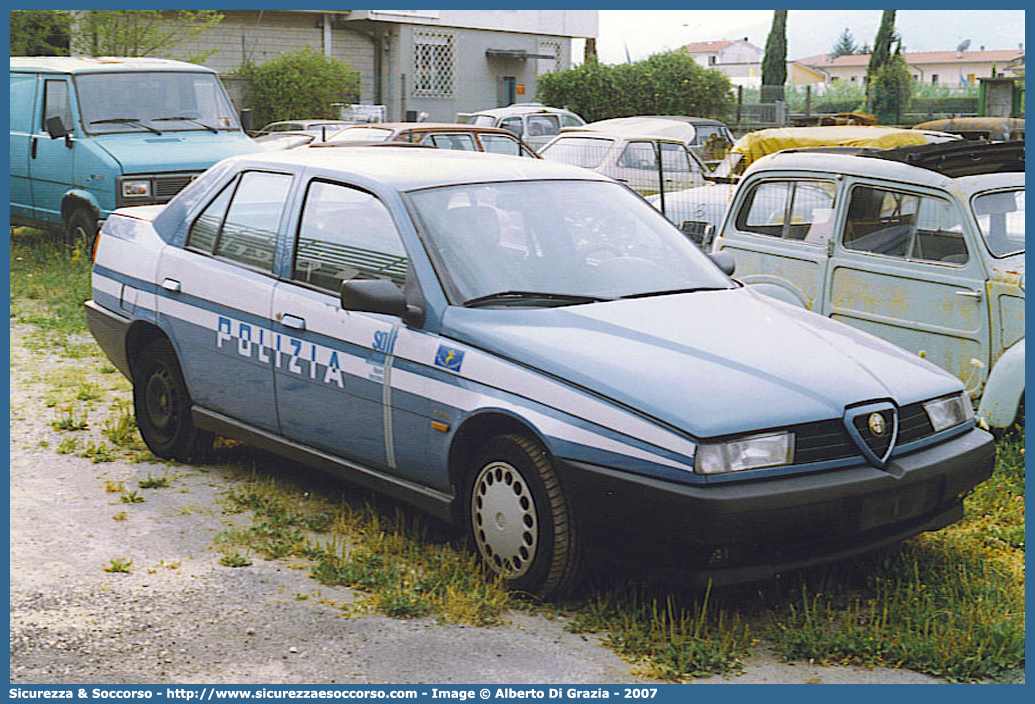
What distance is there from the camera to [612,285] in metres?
5.43

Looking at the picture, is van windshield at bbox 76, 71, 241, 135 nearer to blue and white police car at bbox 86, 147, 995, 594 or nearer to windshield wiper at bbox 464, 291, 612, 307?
blue and white police car at bbox 86, 147, 995, 594

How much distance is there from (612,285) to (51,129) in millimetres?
9635

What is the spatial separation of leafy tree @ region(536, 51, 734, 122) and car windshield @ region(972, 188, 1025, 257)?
3116cm

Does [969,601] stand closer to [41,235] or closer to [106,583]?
[106,583]

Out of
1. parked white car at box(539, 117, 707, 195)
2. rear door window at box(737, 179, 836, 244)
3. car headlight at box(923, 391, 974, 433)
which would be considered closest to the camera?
car headlight at box(923, 391, 974, 433)

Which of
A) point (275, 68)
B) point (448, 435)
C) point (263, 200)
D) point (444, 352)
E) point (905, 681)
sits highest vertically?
point (275, 68)

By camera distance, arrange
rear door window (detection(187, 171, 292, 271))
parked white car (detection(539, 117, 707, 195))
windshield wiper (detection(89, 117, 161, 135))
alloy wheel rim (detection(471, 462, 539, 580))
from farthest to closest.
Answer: parked white car (detection(539, 117, 707, 195)), windshield wiper (detection(89, 117, 161, 135)), rear door window (detection(187, 171, 292, 271)), alloy wheel rim (detection(471, 462, 539, 580))

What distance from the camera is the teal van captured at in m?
12.7

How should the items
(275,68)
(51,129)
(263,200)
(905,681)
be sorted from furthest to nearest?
(275,68), (51,129), (263,200), (905,681)

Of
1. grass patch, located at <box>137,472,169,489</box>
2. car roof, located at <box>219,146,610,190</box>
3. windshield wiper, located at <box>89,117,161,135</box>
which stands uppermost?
windshield wiper, located at <box>89,117,161,135</box>

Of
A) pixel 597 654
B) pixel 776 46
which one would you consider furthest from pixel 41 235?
pixel 776 46

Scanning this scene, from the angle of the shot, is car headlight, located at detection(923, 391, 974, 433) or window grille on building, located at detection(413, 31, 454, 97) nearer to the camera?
car headlight, located at detection(923, 391, 974, 433)

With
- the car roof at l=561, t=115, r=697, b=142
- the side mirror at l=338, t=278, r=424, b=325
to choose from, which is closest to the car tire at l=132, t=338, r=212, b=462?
the side mirror at l=338, t=278, r=424, b=325

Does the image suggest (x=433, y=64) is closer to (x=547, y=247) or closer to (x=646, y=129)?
(x=646, y=129)
